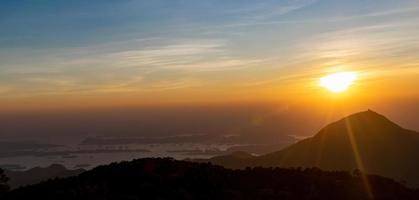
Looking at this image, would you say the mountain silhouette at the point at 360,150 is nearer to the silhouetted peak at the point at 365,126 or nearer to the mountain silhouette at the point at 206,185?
the silhouetted peak at the point at 365,126

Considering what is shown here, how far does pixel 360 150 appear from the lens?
122812mm

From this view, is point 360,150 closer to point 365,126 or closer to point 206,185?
point 365,126

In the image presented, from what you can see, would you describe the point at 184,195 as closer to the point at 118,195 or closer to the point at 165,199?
the point at 165,199

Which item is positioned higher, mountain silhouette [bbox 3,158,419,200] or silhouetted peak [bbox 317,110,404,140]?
silhouetted peak [bbox 317,110,404,140]

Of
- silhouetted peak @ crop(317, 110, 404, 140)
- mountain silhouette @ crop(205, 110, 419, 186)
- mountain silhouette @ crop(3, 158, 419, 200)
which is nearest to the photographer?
mountain silhouette @ crop(3, 158, 419, 200)

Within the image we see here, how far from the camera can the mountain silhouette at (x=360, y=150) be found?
113438 mm

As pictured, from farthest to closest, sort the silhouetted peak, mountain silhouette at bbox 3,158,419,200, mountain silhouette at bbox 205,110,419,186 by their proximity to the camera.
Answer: the silhouetted peak, mountain silhouette at bbox 205,110,419,186, mountain silhouette at bbox 3,158,419,200

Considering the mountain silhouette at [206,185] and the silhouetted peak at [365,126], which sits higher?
the silhouetted peak at [365,126]

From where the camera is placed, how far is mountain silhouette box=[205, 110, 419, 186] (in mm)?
113438

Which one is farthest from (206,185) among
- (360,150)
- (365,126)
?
(365,126)

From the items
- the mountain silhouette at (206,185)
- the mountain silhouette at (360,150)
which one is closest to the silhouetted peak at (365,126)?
the mountain silhouette at (360,150)

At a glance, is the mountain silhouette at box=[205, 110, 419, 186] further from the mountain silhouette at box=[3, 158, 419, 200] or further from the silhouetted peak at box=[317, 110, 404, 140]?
the mountain silhouette at box=[3, 158, 419, 200]

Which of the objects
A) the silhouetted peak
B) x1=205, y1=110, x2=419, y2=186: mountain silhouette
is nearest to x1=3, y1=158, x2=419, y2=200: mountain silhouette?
x1=205, y1=110, x2=419, y2=186: mountain silhouette

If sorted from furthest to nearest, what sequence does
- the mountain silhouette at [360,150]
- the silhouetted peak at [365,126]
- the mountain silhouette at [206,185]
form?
1. the silhouetted peak at [365,126]
2. the mountain silhouette at [360,150]
3. the mountain silhouette at [206,185]
